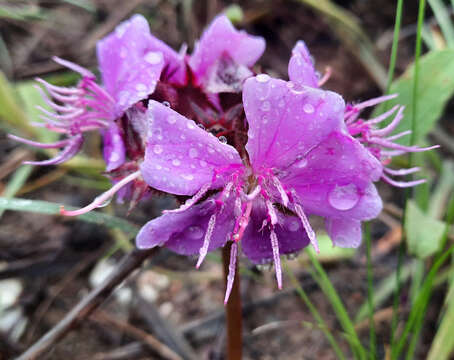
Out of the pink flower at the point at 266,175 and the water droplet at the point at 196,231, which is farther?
the water droplet at the point at 196,231

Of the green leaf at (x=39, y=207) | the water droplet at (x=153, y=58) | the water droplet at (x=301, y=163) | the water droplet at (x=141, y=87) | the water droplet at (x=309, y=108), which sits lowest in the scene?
the green leaf at (x=39, y=207)

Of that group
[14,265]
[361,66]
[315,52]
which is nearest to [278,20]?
[315,52]

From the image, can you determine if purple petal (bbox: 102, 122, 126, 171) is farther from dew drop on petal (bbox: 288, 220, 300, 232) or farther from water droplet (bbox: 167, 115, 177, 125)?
dew drop on petal (bbox: 288, 220, 300, 232)

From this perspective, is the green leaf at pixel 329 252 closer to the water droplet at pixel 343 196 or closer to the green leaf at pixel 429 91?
the green leaf at pixel 429 91

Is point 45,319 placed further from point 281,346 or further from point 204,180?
point 204,180

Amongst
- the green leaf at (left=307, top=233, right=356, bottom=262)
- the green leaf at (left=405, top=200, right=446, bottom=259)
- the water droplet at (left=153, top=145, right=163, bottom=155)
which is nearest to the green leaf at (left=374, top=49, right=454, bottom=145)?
the green leaf at (left=405, top=200, right=446, bottom=259)

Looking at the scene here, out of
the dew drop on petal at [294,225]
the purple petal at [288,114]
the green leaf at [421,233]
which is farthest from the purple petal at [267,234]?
the green leaf at [421,233]
